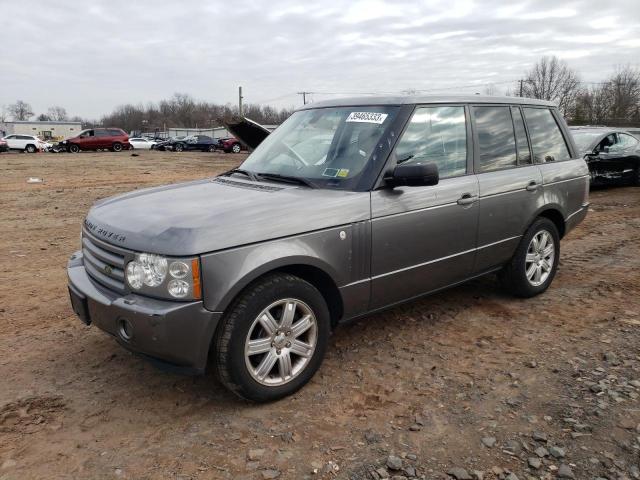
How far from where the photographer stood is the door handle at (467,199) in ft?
13.3

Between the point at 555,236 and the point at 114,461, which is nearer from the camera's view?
the point at 114,461

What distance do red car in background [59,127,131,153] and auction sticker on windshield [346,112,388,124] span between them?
130ft

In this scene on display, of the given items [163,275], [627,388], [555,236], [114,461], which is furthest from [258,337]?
[555,236]

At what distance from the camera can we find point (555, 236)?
5.16m

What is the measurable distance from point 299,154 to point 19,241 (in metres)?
5.37

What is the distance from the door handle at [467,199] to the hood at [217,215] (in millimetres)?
981

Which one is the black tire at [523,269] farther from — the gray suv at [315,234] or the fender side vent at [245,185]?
the fender side vent at [245,185]

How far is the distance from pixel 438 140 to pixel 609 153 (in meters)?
10.0

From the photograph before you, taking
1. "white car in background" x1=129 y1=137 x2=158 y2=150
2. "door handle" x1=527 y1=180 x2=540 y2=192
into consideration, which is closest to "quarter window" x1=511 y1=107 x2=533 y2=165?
"door handle" x1=527 y1=180 x2=540 y2=192

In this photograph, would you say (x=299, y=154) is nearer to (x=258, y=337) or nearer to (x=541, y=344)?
(x=258, y=337)

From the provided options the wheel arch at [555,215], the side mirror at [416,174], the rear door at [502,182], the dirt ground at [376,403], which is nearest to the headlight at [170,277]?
the dirt ground at [376,403]

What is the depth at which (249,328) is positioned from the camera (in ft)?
9.74

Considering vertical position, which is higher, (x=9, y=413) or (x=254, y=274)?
(x=254, y=274)

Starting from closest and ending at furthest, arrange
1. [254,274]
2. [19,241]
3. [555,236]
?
[254,274]
[555,236]
[19,241]
